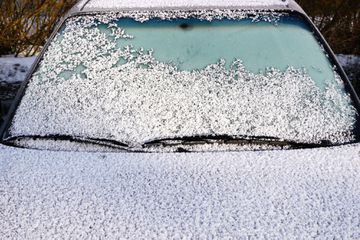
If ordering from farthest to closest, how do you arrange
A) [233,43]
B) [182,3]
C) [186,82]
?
[182,3] < [233,43] < [186,82]

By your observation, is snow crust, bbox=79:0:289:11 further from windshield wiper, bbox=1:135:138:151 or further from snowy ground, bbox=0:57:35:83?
snowy ground, bbox=0:57:35:83

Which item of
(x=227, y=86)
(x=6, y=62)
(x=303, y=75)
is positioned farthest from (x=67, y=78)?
(x=6, y=62)

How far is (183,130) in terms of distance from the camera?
191 cm

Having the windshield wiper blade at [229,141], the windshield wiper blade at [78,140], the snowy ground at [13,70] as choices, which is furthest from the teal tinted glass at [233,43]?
the snowy ground at [13,70]

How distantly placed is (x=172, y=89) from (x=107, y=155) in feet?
1.33

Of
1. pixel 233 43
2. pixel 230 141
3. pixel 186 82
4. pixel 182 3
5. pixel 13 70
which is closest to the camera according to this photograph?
pixel 230 141

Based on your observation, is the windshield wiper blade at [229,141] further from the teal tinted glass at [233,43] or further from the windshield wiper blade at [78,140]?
the teal tinted glass at [233,43]

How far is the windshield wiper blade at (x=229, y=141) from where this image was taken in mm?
1876

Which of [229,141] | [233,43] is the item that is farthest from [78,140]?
[233,43]

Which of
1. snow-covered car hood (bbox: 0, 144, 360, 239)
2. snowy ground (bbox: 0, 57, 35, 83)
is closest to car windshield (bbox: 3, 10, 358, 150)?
snow-covered car hood (bbox: 0, 144, 360, 239)

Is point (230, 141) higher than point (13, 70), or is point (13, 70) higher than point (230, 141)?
point (230, 141)

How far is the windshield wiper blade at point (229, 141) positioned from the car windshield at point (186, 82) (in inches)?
0.7

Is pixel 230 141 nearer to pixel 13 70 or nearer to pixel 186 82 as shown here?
pixel 186 82

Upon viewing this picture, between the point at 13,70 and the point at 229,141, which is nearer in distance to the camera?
the point at 229,141
